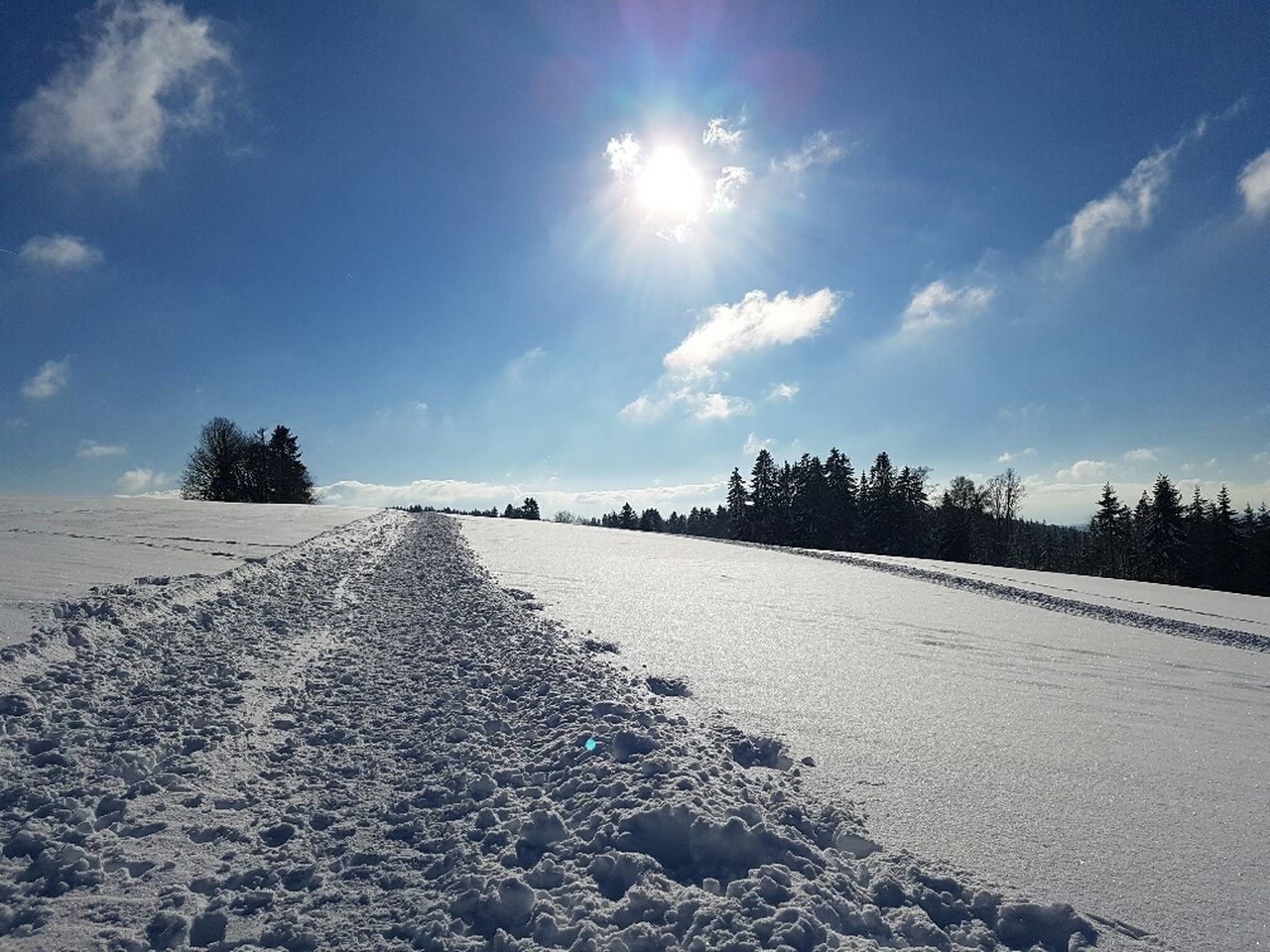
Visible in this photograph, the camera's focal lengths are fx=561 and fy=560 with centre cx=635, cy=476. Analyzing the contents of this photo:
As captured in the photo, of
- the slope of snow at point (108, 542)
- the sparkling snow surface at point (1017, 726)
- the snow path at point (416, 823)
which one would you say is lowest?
the snow path at point (416, 823)

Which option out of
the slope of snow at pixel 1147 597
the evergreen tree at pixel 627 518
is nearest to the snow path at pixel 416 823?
the slope of snow at pixel 1147 597

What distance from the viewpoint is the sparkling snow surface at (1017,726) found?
132 inches

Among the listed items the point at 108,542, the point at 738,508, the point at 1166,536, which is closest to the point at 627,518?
the point at 738,508

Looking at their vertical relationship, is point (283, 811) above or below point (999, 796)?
below

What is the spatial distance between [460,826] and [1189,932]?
403 centimetres

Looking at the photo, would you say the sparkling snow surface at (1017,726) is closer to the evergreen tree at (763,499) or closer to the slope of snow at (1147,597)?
the slope of snow at (1147,597)

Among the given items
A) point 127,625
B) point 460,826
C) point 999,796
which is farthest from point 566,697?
point 127,625

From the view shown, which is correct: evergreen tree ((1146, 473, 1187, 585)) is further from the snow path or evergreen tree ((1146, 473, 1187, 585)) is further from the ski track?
the snow path

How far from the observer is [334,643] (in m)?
7.66

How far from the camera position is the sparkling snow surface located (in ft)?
11.0

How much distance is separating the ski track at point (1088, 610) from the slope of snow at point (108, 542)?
62.5 feet

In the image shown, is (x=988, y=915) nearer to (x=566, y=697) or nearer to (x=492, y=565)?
(x=566, y=697)

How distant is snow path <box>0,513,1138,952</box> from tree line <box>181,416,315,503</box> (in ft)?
231

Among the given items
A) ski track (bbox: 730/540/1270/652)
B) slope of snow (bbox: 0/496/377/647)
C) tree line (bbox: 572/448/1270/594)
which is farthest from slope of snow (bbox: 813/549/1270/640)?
tree line (bbox: 572/448/1270/594)
